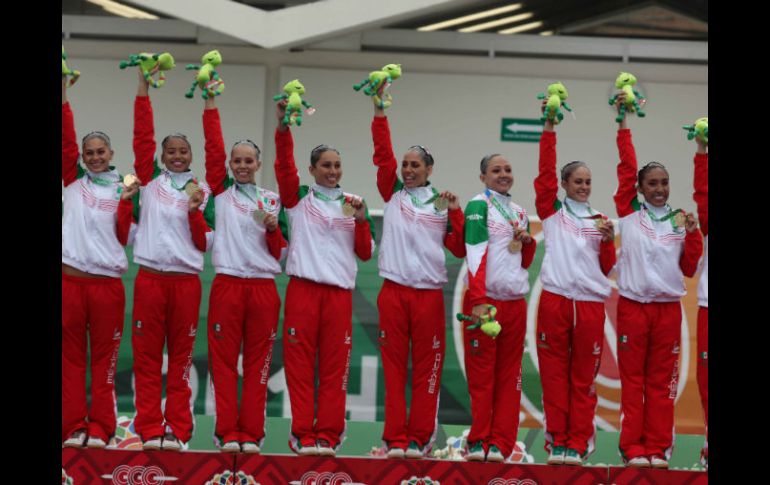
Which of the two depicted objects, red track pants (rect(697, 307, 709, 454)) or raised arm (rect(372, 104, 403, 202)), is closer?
raised arm (rect(372, 104, 403, 202))

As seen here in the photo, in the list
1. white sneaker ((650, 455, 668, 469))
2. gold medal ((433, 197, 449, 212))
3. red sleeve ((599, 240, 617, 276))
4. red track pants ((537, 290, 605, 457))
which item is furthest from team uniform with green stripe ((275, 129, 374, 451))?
white sneaker ((650, 455, 668, 469))

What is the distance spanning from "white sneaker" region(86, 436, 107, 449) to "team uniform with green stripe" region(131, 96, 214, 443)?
24 centimetres

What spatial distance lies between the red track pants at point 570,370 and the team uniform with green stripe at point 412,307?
682 mm

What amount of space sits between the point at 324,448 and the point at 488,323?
1275 millimetres

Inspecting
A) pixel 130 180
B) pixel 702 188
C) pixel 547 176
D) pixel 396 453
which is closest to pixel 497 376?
pixel 396 453

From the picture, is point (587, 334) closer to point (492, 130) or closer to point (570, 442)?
point (570, 442)

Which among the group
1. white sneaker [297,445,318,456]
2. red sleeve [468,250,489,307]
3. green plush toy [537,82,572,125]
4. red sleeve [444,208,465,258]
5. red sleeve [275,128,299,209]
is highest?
green plush toy [537,82,572,125]

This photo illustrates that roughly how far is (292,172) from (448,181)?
4028 millimetres

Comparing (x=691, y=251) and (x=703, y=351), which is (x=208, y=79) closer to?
(x=691, y=251)

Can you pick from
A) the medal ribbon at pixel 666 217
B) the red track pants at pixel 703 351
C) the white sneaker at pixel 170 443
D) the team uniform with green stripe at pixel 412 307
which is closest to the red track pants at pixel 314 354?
the team uniform with green stripe at pixel 412 307

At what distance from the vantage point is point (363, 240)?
24.0ft

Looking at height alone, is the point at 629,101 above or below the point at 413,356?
above

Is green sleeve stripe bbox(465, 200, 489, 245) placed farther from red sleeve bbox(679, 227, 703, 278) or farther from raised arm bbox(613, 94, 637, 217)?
red sleeve bbox(679, 227, 703, 278)

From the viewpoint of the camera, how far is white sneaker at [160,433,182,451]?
23.1 ft
